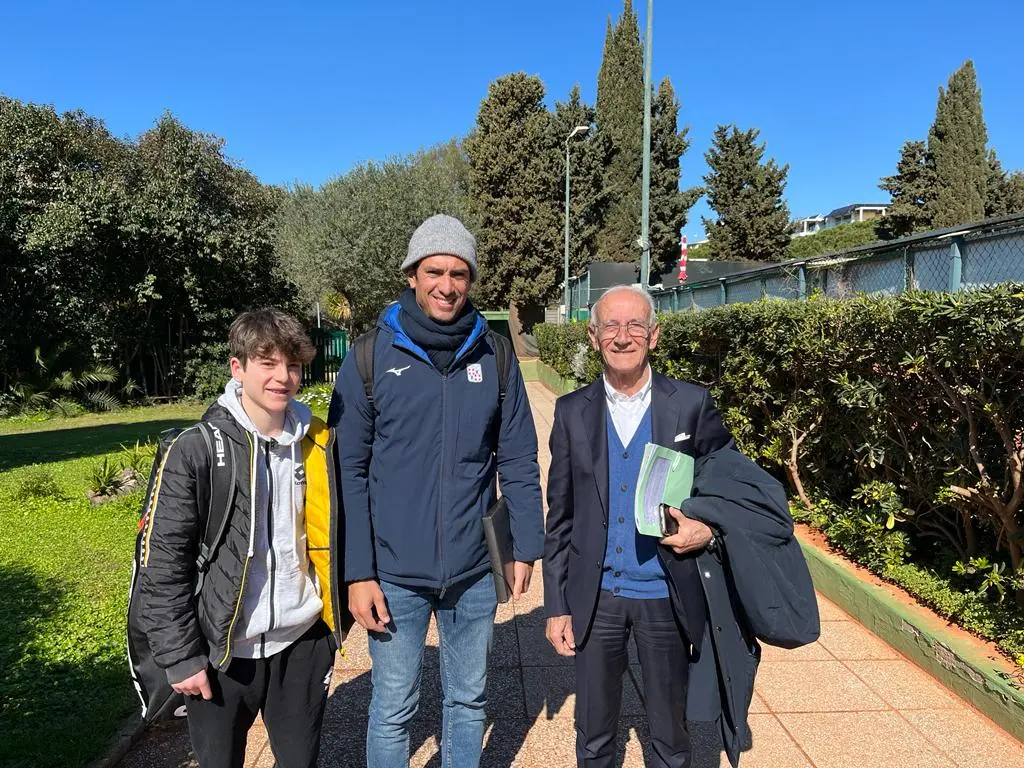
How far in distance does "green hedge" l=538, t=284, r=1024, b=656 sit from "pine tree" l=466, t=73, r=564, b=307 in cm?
3028

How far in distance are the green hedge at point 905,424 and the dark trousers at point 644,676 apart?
6.32 ft

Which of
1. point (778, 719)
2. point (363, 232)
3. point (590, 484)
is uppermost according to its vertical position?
point (363, 232)

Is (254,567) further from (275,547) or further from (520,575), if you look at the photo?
(520,575)

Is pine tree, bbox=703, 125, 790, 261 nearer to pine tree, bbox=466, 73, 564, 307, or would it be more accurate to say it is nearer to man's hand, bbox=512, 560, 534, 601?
pine tree, bbox=466, 73, 564, 307

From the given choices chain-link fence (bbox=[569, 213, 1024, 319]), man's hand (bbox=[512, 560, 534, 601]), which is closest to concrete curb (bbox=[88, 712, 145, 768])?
man's hand (bbox=[512, 560, 534, 601])

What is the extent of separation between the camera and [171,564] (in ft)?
6.01

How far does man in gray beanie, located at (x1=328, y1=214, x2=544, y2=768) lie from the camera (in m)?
2.16

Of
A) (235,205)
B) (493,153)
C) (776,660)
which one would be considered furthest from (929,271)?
(493,153)

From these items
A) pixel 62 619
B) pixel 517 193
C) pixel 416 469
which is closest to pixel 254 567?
pixel 416 469

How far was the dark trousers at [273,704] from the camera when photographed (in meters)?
1.97

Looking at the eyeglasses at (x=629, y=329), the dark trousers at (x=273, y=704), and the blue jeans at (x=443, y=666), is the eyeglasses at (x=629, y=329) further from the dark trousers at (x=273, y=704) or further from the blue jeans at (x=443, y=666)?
the dark trousers at (x=273, y=704)

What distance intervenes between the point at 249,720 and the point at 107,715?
A: 153 cm

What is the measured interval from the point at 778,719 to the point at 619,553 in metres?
1.58

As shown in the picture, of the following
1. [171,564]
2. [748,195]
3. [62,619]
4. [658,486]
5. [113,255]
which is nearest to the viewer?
[171,564]
